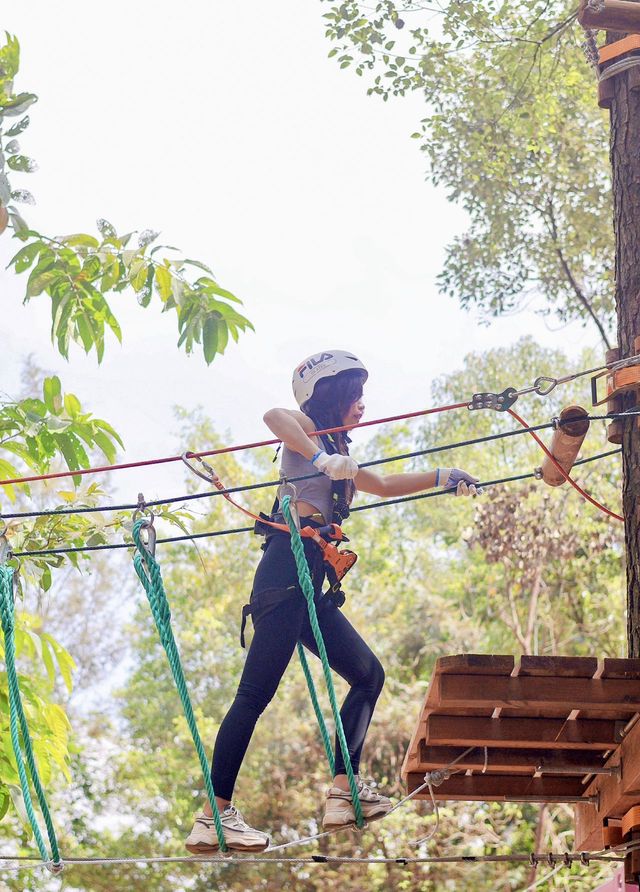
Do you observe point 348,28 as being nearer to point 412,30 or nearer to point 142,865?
point 412,30

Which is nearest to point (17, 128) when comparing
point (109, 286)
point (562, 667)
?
point (109, 286)

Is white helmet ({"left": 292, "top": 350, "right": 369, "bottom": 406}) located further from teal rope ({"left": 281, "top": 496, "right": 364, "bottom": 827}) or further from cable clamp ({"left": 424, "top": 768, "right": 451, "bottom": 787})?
cable clamp ({"left": 424, "top": 768, "right": 451, "bottom": 787})

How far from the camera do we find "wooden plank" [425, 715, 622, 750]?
3.25 meters

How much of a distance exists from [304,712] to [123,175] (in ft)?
98.3

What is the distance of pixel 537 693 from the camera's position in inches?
120

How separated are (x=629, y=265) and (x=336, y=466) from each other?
121 centimetres

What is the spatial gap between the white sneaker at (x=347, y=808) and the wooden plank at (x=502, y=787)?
441 mm

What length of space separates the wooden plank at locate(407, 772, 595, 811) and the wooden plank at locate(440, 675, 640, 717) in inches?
27.4

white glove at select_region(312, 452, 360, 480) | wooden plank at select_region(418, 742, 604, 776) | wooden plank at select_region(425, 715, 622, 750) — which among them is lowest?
wooden plank at select_region(418, 742, 604, 776)

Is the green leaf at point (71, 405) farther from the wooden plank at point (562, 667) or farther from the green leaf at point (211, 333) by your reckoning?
the wooden plank at point (562, 667)

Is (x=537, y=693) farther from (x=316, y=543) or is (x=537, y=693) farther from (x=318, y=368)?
(x=318, y=368)

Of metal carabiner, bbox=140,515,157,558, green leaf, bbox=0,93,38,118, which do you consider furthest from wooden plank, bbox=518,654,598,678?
green leaf, bbox=0,93,38,118

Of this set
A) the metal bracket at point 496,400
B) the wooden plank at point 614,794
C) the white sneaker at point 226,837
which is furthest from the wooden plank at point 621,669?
the white sneaker at point 226,837

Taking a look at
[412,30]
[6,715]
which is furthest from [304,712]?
[6,715]
